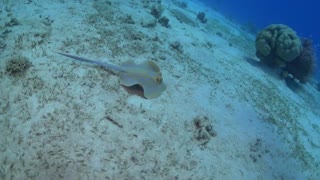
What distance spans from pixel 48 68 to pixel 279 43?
998 cm

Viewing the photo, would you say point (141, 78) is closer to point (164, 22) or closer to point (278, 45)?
point (164, 22)

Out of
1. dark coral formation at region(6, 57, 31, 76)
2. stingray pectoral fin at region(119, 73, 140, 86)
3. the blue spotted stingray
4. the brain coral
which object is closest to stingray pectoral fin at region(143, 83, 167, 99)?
the blue spotted stingray

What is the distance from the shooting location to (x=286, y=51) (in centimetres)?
1247

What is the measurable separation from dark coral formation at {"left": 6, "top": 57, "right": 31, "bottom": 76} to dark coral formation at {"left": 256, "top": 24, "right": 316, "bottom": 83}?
33.5ft

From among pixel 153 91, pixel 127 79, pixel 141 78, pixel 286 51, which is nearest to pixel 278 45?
pixel 286 51

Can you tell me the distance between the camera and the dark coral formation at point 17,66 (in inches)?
249

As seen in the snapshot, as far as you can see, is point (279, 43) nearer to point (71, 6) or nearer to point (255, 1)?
point (71, 6)

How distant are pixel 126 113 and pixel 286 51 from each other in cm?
920

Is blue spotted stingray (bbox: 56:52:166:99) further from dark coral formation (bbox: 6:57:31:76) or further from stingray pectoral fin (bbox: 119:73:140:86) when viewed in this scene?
dark coral formation (bbox: 6:57:31:76)

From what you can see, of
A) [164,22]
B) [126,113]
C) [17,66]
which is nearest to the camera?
[126,113]

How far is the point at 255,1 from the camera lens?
102938 mm

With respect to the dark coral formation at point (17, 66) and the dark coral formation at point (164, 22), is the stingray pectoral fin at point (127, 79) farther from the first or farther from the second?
the dark coral formation at point (164, 22)

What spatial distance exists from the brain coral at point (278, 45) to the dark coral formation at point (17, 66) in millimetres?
10211

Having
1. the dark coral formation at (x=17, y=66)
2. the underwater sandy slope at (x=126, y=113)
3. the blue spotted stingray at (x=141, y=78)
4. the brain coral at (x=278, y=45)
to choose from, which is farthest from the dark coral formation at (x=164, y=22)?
the dark coral formation at (x=17, y=66)
